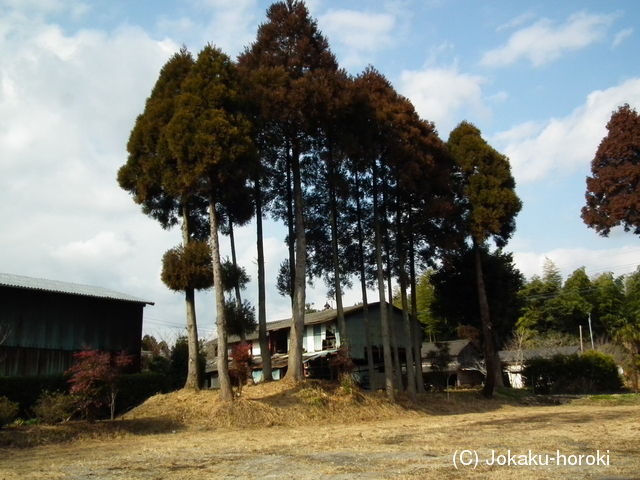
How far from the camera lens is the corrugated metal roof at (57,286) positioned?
22.4 m

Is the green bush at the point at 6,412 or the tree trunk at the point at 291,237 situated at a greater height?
the tree trunk at the point at 291,237

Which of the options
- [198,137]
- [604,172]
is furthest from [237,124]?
[604,172]

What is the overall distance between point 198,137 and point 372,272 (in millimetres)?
12145

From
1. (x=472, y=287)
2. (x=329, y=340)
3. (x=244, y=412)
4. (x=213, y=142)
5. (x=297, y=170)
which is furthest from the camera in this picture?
(x=329, y=340)

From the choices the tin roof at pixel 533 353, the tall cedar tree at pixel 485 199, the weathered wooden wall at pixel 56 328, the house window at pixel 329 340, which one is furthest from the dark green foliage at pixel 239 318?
the tin roof at pixel 533 353

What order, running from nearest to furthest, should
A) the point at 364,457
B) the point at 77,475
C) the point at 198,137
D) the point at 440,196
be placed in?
the point at 77,475
the point at 364,457
the point at 198,137
the point at 440,196

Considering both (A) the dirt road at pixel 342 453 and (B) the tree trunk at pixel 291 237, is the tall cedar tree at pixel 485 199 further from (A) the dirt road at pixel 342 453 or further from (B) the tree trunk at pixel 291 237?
(A) the dirt road at pixel 342 453

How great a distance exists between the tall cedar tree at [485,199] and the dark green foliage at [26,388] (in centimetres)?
1931

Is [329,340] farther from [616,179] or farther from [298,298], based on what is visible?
[616,179]

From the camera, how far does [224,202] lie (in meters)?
21.2

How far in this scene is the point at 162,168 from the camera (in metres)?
19.0

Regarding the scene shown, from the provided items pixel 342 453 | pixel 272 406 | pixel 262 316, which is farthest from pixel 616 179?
pixel 342 453

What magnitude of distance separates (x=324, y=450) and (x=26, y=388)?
1203 cm

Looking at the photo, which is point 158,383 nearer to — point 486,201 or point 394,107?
point 394,107
